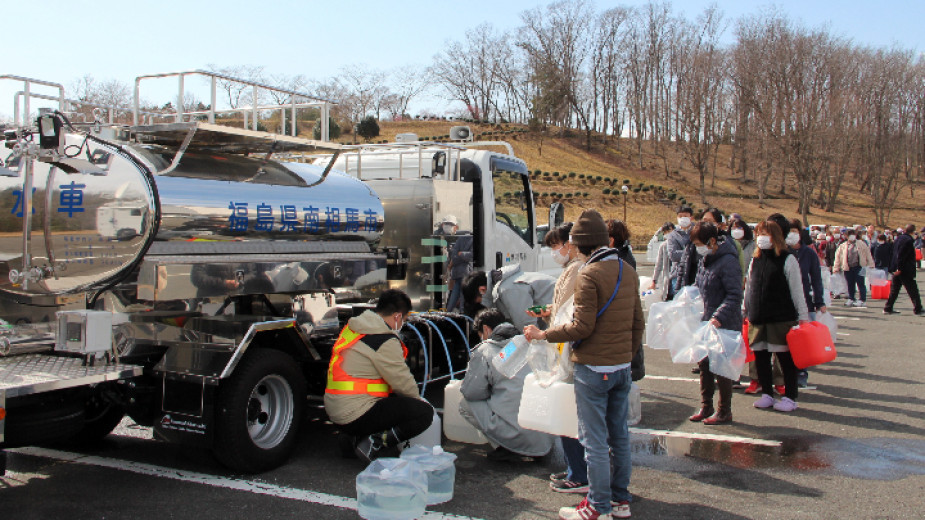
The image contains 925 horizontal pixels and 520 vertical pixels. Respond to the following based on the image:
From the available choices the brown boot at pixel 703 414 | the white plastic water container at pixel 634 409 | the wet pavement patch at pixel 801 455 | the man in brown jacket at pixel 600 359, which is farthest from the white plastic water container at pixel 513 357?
the brown boot at pixel 703 414

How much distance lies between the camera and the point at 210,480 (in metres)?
4.86

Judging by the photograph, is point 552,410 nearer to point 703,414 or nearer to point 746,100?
point 703,414

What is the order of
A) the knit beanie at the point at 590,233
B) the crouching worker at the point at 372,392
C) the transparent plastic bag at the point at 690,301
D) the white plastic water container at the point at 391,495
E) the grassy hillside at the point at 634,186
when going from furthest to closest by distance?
the grassy hillside at the point at 634,186 → the transparent plastic bag at the point at 690,301 → the crouching worker at the point at 372,392 → the knit beanie at the point at 590,233 → the white plastic water container at the point at 391,495

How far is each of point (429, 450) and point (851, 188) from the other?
72.3 m

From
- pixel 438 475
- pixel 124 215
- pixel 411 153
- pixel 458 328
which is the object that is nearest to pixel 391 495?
pixel 438 475

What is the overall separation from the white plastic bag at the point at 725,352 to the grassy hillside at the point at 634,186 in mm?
33217

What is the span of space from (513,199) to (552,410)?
16.1 ft

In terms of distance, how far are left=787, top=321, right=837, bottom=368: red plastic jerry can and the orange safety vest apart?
4.13 meters

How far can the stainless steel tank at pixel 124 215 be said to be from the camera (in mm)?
4543

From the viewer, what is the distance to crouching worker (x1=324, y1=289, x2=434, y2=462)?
16.3 feet

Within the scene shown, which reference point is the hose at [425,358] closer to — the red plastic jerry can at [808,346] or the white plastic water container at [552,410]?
the white plastic water container at [552,410]

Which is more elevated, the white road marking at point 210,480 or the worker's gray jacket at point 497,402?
the worker's gray jacket at point 497,402

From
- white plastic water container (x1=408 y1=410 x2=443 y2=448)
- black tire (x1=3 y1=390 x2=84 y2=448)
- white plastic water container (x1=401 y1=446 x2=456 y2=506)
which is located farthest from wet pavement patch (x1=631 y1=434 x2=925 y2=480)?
black tire (x1=3 y1=390 x2=84 y2=448)

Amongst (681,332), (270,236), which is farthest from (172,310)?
(681,332)
